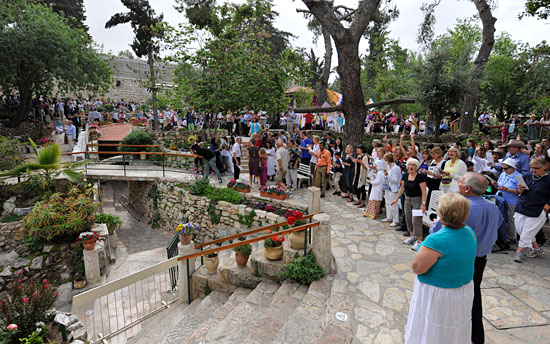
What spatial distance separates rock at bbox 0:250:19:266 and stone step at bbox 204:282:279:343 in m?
7.34

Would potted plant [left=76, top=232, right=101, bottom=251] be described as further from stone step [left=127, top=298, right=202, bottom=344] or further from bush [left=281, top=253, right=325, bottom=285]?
bush [left=281, top=253, right=325, bottom=285]

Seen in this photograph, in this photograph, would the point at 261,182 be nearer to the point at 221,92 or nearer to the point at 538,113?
the point at 221,92

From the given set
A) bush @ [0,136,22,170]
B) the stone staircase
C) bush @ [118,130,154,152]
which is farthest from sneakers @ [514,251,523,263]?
bush @ [0,136,22,170]

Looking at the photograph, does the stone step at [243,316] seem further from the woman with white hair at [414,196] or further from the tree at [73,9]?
the tree at [73,9]

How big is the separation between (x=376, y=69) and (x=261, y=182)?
24238 millimetres

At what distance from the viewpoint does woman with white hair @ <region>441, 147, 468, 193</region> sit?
564 cm

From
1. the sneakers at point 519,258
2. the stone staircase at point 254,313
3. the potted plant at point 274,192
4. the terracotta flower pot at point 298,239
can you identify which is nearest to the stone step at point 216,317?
the stone staircase at point 254,313

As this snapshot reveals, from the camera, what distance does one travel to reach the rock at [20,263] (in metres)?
8.31

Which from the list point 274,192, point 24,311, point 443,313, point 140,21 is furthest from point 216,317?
point 140,21

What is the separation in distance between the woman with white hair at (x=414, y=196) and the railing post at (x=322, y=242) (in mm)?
1793

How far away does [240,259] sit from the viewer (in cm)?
581

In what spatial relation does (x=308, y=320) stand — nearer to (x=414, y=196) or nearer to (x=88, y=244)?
(x=414, y=196)

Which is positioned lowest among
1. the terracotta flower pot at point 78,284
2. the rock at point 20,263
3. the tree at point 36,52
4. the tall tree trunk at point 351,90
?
the terracotta flower pot at point 78,284

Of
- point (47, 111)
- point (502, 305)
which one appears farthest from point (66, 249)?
point (47, 111)
